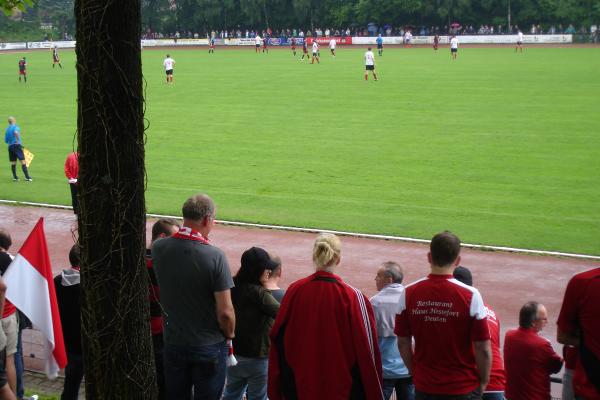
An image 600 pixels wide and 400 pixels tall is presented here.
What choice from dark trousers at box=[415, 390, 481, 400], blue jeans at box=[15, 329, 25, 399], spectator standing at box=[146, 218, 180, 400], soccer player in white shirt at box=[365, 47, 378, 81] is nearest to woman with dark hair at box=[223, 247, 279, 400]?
spectator standing at box=[146, 218, 180, 400]

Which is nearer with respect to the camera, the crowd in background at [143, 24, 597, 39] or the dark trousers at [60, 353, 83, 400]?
the dark trousers at [60, 353, 83, 400]

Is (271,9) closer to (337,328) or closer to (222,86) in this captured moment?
(222,86)

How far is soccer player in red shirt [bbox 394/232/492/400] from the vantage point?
5.36 metres

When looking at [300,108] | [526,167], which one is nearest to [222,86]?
[300,108]

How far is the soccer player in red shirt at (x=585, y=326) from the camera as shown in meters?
5.30

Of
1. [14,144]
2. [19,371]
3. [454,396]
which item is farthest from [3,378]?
[14,144]

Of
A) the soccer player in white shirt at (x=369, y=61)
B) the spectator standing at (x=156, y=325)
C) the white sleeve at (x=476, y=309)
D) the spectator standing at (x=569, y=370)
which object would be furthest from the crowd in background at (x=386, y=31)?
the white sleeve at (x=476, y=309)

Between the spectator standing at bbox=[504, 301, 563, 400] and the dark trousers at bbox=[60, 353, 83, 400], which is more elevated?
the spectator standing at bbox=[504, 301, 563, 400]

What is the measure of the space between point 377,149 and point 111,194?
779 inches

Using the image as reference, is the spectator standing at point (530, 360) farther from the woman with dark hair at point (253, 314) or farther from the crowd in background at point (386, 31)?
the crowd in background at point (386, 31)

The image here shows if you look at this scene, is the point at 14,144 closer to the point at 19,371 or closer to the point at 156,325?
the point at 19,371

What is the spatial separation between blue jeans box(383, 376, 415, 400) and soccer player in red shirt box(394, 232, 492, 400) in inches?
49.0

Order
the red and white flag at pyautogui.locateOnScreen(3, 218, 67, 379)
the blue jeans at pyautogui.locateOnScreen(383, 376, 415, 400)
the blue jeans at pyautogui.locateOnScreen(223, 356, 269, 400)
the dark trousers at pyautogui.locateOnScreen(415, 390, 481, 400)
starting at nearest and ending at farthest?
the dark trousers at pyautogui.locateOnScreen(415, 390, 481, 400) → the blue jeans at pyautogui.locateOnScreen(223, 356, 269, 400) → the red and white flag at pyautogui.locateOnScreen(3, 218, 67, 379) → the blue jeans at pyautogui.locateOnScreen(383, 376, 415, 400)

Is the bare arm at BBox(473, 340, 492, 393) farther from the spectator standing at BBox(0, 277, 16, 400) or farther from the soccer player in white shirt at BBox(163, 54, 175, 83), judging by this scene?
the soccer player in white shirt at BBox(163, 54, 175, 83)
